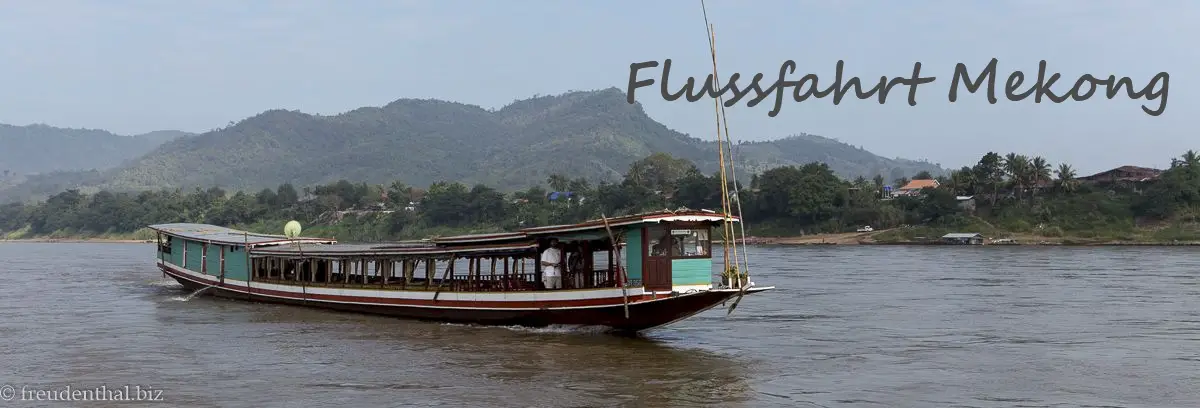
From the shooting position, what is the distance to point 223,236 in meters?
33.3

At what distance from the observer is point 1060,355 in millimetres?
19641

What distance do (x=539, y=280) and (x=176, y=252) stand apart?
1885cm

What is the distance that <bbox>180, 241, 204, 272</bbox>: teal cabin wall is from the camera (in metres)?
34.0

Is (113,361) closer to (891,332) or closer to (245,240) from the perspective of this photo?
(245,240)

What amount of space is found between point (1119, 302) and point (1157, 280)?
960 cm

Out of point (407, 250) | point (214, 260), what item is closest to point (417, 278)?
point (407, 250)

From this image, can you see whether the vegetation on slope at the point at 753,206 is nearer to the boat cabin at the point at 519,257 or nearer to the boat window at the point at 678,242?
the boat cabin at the point at 519,257

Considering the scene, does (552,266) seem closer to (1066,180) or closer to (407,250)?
(407,250)

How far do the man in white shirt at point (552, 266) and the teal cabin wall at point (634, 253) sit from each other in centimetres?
178

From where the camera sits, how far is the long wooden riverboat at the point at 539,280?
20391mm

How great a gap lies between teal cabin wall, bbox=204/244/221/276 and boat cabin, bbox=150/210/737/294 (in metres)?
0.04

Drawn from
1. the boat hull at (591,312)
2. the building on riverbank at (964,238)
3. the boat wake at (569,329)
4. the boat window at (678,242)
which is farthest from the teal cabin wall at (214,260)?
the building on riverbank at (964,238)

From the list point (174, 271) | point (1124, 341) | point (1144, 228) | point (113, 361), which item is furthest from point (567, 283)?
point (1144, 228)

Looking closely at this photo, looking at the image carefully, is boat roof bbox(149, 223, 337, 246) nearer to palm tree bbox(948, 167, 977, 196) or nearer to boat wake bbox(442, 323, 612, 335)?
boat wake bbox(442, 323, 612, 335)
